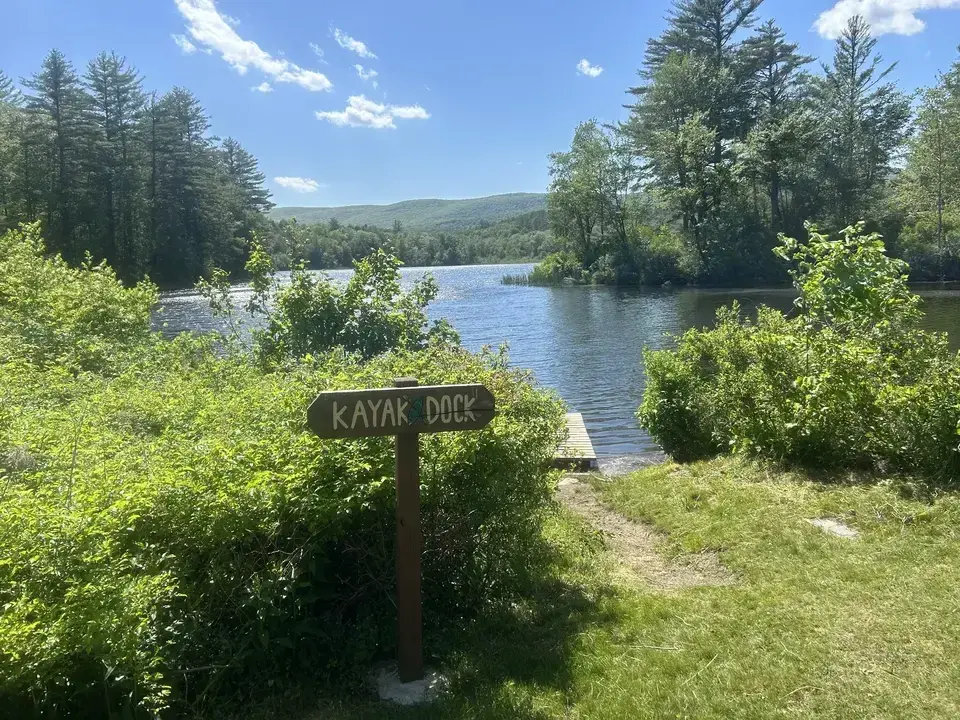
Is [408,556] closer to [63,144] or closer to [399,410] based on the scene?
[399,410]

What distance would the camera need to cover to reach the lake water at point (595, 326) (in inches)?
608

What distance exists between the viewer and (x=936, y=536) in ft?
15.7

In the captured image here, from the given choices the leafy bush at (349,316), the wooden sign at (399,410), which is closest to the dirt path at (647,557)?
the wooden sign at (399,410)

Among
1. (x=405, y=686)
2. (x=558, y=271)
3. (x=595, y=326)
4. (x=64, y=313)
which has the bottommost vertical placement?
(x=595, y=326)

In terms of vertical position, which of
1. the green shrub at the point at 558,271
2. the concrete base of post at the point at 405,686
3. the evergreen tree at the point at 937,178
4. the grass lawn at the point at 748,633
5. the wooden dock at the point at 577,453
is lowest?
the wooden dock at the point at 577,453

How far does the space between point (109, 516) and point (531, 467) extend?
2.57m

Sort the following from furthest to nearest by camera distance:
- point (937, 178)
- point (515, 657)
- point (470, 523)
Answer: point (937, 178) < point (470, 523) < point (515, 657)

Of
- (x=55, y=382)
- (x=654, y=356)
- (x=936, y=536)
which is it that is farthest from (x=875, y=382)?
(x=55, y=382)

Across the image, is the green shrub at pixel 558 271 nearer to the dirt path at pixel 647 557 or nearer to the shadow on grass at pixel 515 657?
the dirt path at pixel 647 557

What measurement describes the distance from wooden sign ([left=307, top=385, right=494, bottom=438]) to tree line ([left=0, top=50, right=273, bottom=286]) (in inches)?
1762

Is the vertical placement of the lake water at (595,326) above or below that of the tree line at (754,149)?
below

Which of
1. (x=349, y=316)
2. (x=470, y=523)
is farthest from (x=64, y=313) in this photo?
(x=470, y=523)

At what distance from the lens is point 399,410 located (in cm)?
334

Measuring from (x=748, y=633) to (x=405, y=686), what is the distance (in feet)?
6.37
